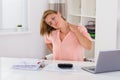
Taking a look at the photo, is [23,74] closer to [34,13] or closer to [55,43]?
[55,43]

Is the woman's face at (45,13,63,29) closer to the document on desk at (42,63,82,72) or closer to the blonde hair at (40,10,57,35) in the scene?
the blonde hair at (40,10,57,35)

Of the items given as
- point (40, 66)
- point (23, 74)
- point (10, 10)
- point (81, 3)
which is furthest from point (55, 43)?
point (10, 10)

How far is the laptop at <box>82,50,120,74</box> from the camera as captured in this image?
201 cm

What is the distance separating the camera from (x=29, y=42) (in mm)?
4480

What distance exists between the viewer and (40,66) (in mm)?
2281

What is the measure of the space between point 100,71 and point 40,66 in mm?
545

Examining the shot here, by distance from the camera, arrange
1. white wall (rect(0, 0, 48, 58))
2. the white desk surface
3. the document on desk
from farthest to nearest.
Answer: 1. white wall (rect(0, 0, 48, 58))
2. the document on desk
3. the white desk surface

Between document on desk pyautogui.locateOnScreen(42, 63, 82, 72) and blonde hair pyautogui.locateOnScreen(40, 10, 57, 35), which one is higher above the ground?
blonde hair pyautogui.locateOnScreen(40, 10, 57, 35)

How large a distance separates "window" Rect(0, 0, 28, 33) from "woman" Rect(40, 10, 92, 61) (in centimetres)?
165

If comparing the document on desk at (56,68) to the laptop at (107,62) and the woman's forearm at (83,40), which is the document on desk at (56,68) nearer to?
the laptop at (107,62)

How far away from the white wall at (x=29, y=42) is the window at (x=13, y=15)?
0.13m

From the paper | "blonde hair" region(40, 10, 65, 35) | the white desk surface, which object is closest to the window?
"blonde hair" region(40, 10, 65, 35)

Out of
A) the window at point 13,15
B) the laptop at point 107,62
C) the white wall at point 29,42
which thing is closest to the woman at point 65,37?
the laptop at point 107,62

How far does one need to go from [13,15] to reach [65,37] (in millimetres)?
1863
